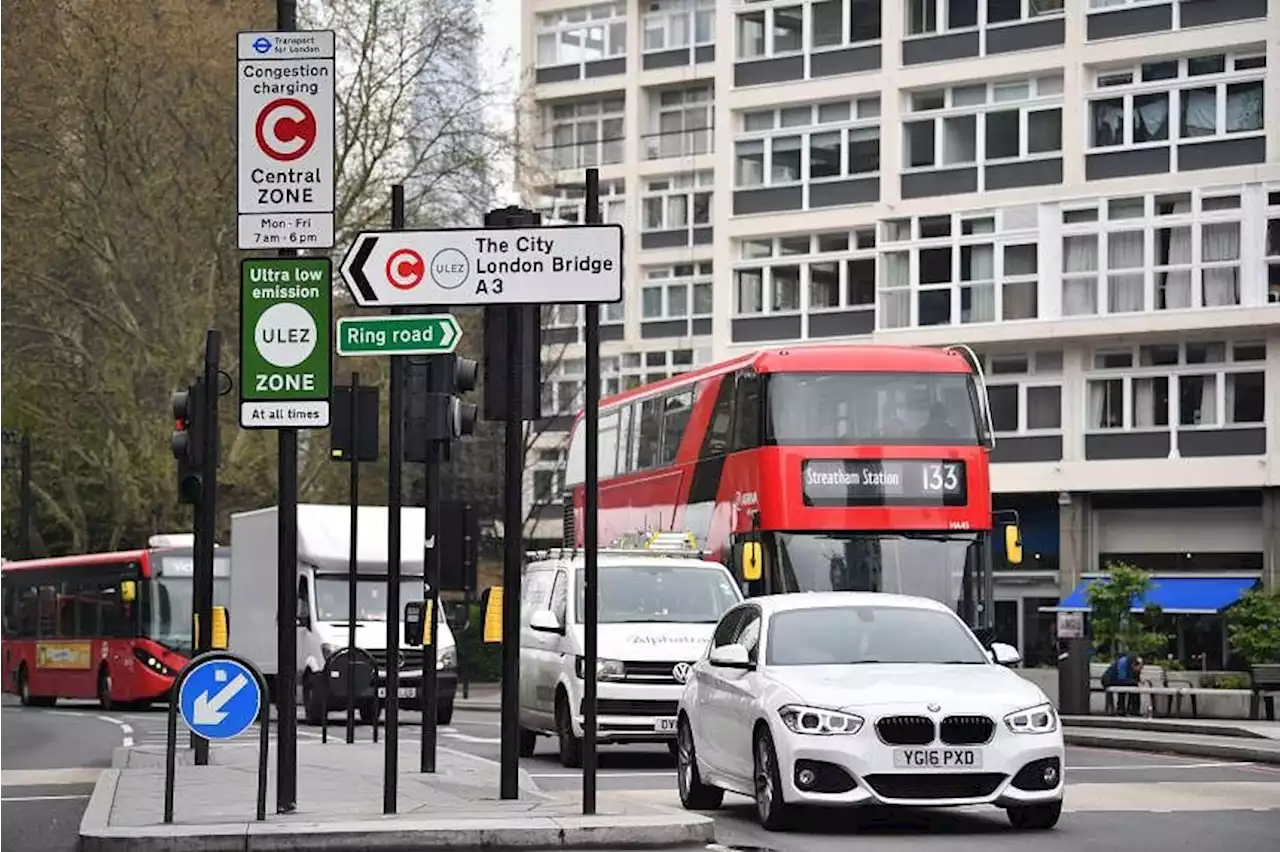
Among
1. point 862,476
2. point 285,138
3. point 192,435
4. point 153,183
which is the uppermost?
point 153,183

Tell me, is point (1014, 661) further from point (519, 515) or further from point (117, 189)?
point (117, 189)

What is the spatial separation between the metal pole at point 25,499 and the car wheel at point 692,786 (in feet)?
134

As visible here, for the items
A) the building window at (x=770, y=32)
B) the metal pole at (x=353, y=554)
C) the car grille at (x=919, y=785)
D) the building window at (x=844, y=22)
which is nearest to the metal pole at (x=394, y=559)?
the car grille at (x=919, y=785)

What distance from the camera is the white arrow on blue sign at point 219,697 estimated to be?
14906 mm

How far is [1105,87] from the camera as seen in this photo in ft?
191

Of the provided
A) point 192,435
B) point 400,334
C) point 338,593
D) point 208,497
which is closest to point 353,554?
point 208,497

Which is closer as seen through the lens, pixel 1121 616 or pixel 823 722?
pixel 823 722

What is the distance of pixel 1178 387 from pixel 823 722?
42.3 meters

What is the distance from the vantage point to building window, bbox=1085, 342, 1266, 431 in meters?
55.6

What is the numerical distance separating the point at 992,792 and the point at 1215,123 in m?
42.7

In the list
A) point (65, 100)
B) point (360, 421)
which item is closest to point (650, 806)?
point (360, 421)

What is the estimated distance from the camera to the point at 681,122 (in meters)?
73.4

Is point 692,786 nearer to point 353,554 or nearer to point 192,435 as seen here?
point 192,435

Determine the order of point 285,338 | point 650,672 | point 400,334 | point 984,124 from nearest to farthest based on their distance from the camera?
point 285,338 < point 400,334 < point 650,672 < point 984,124
